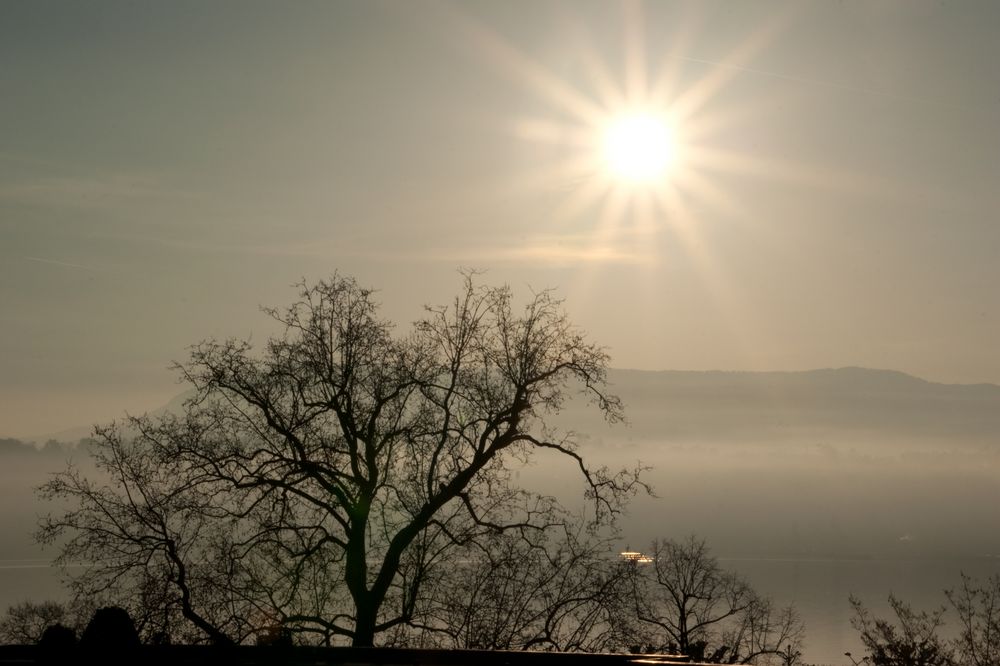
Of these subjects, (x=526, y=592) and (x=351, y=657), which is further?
(x=526, y=592)

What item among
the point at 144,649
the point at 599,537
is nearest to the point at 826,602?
the point at 599,537

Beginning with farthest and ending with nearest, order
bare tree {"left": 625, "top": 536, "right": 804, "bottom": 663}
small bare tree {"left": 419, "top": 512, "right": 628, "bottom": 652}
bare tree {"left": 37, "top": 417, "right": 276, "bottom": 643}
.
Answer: bare tree {"left": 625, "top": 536, "right": 804, "bottom": 663} < small bare tree {"left": 419, "top": 512, "right": 628, "bottom": 652} < bare tree {"left": 37, "top": 417, "right": 276, "bottom": 643}

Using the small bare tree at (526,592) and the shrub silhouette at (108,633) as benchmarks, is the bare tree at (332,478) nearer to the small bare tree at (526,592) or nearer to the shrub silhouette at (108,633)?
the small bare tree at (526,592)

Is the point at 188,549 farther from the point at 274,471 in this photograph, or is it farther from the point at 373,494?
the point at 373,494

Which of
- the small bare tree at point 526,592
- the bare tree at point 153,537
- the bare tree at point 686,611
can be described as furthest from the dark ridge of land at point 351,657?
the small bare tree at point 526,592

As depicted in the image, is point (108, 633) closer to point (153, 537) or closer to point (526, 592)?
point (153, 537)

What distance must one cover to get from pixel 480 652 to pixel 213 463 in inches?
367

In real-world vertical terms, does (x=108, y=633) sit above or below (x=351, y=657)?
above

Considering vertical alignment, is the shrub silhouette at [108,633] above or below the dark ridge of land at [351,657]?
above

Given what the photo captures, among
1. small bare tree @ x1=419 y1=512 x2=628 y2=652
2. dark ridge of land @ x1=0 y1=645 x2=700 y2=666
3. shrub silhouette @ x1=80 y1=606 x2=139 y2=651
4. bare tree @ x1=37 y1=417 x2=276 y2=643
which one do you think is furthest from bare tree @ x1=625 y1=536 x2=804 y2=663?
shrub silhouette @ x1=80 y1=606 x2=139 y2=651

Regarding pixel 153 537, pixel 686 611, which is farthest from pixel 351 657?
pixel 686 611

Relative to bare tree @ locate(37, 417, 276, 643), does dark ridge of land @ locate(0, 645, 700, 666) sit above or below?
below

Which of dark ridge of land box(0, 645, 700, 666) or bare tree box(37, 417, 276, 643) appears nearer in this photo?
dark ridge of land box(0, 645, 700, 666)

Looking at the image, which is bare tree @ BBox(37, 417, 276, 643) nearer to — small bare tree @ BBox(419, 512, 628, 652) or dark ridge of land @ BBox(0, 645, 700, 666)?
small bare tree @ BBox(419, 512, 628, 652)
